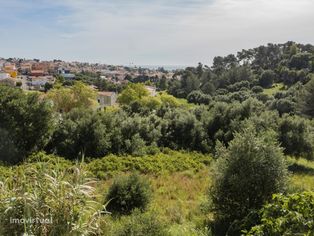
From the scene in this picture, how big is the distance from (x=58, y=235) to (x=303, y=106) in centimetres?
4590

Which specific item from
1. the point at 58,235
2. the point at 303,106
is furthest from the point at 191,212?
the point at 303,106

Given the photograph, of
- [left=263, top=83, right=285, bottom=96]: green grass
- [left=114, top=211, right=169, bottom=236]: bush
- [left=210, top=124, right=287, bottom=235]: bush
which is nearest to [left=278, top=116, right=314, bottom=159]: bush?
[left=210, top=124, right=287, bottom=235]: bush

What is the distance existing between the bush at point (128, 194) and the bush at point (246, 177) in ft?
6.62

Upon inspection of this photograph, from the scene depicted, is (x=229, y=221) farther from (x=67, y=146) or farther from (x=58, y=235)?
(x=67, y=146)

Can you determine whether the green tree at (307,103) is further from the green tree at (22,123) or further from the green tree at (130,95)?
the green tree at (22,123)

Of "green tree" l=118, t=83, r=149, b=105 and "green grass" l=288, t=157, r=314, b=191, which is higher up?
"green tree" l=118, t=83, r=149, b=105

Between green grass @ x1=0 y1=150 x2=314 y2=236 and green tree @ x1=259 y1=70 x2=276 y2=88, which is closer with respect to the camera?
green grass @ x1=0 y1=150 x2=314 y2=236

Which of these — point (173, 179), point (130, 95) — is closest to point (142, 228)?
point (173, 179)

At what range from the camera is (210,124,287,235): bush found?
970 centimetres

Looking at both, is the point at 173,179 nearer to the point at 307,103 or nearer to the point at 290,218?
the point at 290,218

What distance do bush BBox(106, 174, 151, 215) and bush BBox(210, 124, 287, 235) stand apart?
6.62ft

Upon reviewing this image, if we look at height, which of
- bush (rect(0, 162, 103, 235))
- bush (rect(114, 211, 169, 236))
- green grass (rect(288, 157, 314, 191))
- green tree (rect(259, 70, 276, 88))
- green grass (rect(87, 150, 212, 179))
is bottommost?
green grass (rect(288, 157, 314, 191))

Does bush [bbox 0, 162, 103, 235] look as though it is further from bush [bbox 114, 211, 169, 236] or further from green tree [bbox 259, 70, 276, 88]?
green tree [bbox 259, 70, 276, 88]

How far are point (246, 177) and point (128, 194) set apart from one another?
3398 millimetres
